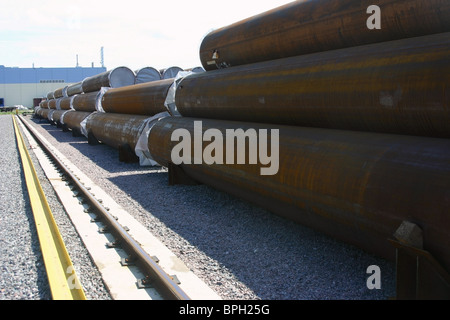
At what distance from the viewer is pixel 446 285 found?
2793 mm

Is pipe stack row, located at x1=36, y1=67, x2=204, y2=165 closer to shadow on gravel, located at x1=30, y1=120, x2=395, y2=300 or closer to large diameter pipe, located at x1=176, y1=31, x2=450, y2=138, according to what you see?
shadow on gravel, located at x1=30, y1=120, x2=395, y2=300

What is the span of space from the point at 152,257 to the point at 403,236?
217cm

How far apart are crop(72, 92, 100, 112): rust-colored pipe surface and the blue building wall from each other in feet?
234

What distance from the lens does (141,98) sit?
10.2m

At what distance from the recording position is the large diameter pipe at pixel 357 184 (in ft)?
9.55

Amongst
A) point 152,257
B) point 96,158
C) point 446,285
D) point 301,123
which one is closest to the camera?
point 446,285

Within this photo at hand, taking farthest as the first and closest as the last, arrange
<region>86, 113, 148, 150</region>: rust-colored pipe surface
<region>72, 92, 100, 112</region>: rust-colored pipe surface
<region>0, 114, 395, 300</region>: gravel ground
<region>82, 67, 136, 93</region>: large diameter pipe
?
1. <region>72, 92, 100, 112</region>: rust-colored pipe surface
2. <region>82, 67, 136, 93</region>: large diameter pipe
3. <region>86, 113, 148, 150</region>: rust-colored pipe surface
4. <region>0, 114, 395, 300</region>: gravel ground

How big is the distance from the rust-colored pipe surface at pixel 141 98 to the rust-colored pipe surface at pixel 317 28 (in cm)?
238

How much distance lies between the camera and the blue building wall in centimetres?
8569

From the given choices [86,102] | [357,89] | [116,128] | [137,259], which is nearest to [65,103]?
[86,102]

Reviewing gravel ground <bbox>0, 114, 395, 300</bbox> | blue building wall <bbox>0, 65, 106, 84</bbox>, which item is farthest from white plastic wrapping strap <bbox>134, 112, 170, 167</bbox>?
blue building wall <bbox>0, 65, 106, 84</bbox>
